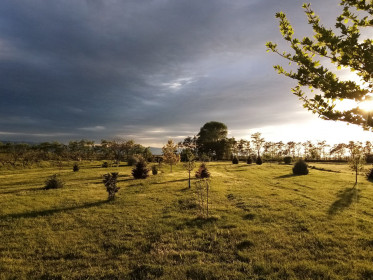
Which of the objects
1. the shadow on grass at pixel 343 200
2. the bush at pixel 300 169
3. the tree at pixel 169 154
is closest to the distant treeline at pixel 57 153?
the tree at pixel 169 154

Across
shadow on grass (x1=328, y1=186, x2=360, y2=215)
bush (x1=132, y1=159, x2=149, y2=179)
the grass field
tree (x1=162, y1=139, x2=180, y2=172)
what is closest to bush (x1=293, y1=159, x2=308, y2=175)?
shadow on grass (x1=328, y1=186, x2=360, y2=215)

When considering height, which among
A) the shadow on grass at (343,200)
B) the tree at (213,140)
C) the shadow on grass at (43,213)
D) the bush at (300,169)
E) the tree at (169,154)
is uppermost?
the tree at (213,140)

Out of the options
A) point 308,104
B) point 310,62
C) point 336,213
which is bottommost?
point 336,213

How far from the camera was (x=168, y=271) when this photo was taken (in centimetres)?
743

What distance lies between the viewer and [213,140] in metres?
111

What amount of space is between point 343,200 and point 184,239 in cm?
1609

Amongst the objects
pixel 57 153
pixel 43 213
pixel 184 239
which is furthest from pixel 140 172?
pixel 57 153

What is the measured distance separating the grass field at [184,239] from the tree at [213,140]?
3544 inches

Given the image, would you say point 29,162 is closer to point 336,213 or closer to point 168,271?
point 168,271

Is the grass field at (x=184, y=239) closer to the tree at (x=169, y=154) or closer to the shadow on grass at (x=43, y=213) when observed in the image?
the shadow on grass at (x=43, y=213)

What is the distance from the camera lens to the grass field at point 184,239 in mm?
7520

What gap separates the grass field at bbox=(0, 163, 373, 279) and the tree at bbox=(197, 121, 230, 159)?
9001cm

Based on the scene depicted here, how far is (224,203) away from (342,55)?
13985 mm

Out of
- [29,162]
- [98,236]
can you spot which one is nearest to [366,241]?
[98,236]
